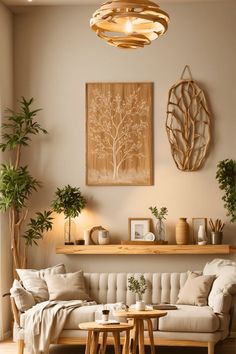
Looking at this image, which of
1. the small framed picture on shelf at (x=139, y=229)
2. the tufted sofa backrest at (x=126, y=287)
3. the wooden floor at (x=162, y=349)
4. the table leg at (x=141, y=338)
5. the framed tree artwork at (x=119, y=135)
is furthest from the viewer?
the framed tree artwork at (x=119, y=135)

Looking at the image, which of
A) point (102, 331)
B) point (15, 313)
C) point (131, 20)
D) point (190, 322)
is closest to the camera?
point (131, 20)

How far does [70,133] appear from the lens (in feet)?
31.0

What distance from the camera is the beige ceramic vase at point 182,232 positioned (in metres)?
9.02

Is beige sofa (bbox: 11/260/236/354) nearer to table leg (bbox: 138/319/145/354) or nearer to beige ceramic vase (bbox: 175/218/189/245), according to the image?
table leg (bbox: 138/319/145/354)

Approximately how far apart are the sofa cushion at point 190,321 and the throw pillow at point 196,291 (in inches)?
17.9

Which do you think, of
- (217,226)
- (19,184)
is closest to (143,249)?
(217,226)

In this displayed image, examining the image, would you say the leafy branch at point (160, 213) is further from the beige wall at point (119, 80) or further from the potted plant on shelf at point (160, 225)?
the beige wall at point (119, 80)

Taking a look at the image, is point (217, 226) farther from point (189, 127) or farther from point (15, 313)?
point (15, 313)

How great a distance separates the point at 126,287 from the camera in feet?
28.7

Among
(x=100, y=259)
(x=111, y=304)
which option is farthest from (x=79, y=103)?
(x=111, y=304)

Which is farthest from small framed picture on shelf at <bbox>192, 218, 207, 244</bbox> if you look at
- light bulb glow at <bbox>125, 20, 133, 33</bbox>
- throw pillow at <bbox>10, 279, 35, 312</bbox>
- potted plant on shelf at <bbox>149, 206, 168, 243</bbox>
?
light bulb glow at <bbox>125, 20, 133, 33</bbox>

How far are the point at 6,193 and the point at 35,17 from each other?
231 centimetres

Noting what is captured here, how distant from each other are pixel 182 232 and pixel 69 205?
1.39 metres

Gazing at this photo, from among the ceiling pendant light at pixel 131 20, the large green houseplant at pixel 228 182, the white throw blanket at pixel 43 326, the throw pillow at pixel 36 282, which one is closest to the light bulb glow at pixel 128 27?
the ceiling pendant light at pixel 131 20
